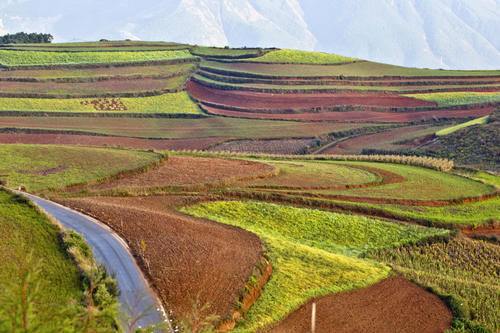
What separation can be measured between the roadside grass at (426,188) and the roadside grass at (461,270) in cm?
1093

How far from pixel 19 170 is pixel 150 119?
168 ft

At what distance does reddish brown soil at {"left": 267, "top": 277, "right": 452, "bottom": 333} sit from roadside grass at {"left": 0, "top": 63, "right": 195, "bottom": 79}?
96.0m

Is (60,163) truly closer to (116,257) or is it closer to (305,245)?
(116,257)

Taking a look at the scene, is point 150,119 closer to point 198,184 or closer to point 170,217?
point 198,184

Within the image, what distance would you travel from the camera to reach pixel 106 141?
7631 cm

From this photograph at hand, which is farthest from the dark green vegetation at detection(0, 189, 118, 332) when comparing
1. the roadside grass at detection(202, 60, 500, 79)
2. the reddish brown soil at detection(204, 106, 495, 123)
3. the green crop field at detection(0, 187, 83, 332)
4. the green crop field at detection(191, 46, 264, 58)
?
the green crop field at detection(191, 46, 264, 58)

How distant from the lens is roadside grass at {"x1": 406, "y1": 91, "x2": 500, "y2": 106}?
105 metres

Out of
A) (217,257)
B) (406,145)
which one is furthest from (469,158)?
(217,257)

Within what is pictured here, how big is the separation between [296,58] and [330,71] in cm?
1332

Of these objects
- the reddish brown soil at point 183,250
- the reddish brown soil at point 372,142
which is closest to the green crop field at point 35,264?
the reddish brown soil at point 183,250

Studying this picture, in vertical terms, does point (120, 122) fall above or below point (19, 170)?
above

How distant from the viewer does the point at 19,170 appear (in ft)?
140

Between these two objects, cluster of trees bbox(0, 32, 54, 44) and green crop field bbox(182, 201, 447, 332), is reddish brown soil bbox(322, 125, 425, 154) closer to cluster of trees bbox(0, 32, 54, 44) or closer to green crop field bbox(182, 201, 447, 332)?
green crop field bbox(182, 201, 447, 332)

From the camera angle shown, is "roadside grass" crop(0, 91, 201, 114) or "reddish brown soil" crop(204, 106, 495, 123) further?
"reddish brown soil" crop(204, 106, 495, 123)
